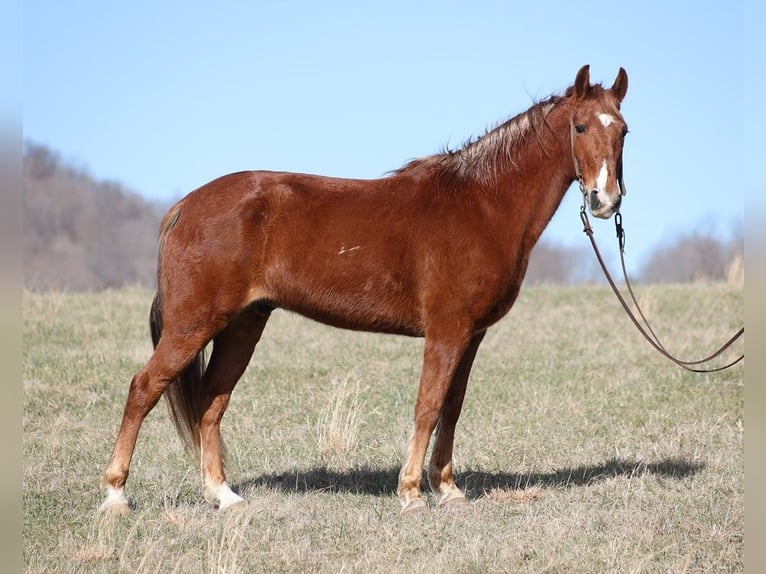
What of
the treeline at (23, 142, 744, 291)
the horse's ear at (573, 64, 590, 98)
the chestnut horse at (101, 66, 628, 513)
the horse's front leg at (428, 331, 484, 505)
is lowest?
the horse's front leg at (428, 331, 484, 505)

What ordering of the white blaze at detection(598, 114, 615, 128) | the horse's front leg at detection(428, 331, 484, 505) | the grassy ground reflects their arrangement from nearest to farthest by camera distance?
the grassy ground → the white blaze at detection(598, 114, 615, 128) → the horse's front leg at detection(428, 331, 484, 505)

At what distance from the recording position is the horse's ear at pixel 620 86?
19.1 ft

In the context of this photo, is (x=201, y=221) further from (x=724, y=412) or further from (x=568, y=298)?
(x=568, y=298)

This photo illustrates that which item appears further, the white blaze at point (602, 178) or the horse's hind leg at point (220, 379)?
the horse's hind leg at point (220, 379)

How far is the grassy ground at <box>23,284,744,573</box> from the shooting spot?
4.86 m

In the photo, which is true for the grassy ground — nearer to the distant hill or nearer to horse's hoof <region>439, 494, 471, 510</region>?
horse's hoof <region>439, 494, 471, 510</region>

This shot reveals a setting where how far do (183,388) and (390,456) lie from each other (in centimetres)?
207

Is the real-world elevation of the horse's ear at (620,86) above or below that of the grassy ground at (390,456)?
above

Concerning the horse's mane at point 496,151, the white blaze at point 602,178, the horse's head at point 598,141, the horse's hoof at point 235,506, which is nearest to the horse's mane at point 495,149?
the horse's mane at point 496,151

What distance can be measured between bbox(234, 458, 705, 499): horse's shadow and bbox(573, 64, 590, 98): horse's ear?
2815 millimetres

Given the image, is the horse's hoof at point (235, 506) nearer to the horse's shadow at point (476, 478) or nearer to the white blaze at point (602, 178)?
the horse's shadow at point (476, 478)

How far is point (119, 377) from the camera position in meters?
9.66

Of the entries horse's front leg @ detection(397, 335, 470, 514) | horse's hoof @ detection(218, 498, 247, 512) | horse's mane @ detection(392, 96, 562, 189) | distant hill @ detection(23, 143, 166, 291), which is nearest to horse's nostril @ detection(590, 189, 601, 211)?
horse's mane @ detection(392, 96, 562, 189)

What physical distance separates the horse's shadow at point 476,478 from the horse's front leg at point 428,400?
53cm
